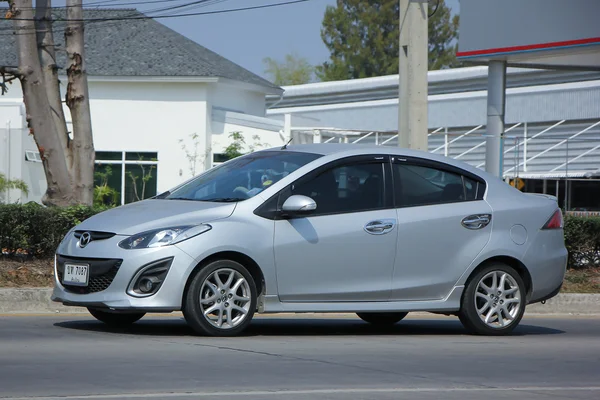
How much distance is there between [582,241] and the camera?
15180 mm

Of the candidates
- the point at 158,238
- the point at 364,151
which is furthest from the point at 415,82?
the point at 158,238

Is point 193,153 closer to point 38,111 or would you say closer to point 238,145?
point 238,145

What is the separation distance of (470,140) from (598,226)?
25.4 metres

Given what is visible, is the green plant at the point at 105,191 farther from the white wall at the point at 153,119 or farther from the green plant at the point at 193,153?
the green plant at the point at 193,153

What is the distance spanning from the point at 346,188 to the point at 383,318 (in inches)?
73.3

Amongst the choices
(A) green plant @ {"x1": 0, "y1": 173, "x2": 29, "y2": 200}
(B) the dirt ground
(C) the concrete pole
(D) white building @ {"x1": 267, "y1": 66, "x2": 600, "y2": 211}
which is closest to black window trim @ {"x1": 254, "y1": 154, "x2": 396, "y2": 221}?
(B) the dirt ground

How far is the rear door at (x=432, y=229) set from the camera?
10008mm

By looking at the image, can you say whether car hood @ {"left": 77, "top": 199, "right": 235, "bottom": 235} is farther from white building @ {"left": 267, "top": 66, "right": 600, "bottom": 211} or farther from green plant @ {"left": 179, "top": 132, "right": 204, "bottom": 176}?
green plant @ {"left": 179, "top": 132, "right": 204, "bottom": 176}

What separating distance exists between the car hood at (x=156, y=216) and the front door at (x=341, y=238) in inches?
23.2

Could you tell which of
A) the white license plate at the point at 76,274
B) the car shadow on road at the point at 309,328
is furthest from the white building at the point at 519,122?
the white license plate at the point at 76,274

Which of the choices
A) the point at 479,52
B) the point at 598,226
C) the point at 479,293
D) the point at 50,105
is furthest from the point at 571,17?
the point at 479,293

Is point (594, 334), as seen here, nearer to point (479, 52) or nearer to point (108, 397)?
point (108, 397)

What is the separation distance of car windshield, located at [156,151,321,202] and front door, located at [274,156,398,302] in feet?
0.81

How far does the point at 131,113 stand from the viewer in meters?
36.0
